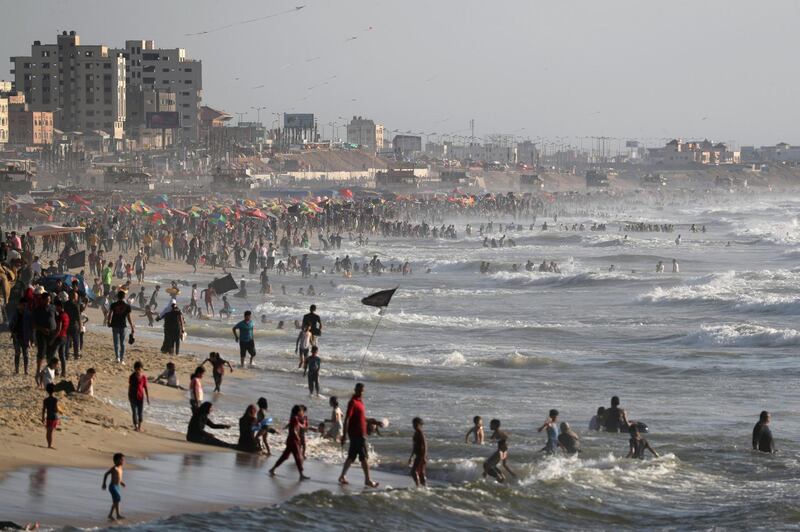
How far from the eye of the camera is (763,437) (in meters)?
17.0

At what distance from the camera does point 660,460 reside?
16.3 metres

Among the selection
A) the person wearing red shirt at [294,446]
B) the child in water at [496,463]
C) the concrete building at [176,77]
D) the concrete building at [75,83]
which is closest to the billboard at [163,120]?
the concrete building at [75,83]

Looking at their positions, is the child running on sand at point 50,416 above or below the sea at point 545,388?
above

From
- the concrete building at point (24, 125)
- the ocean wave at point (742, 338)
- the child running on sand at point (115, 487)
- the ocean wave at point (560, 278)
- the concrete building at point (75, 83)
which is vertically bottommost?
the ocean wave at point (560, 278)

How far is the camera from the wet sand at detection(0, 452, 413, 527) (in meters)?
11.2

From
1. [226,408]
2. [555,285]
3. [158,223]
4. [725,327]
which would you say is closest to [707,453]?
[226,408]

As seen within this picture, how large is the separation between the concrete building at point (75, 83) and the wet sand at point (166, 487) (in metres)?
145

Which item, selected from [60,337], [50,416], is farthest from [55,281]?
[50,416]

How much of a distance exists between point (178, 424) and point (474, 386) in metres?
7.27

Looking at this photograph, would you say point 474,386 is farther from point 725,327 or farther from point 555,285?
point 555,285

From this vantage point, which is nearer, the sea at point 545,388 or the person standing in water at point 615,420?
the sea at point 545,388

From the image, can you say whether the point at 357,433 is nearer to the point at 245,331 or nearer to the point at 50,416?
the point at 50,416

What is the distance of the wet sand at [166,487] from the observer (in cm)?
1116

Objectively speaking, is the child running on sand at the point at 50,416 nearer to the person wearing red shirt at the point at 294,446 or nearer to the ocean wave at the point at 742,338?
the person wearing red shirt at the point at 294,446
